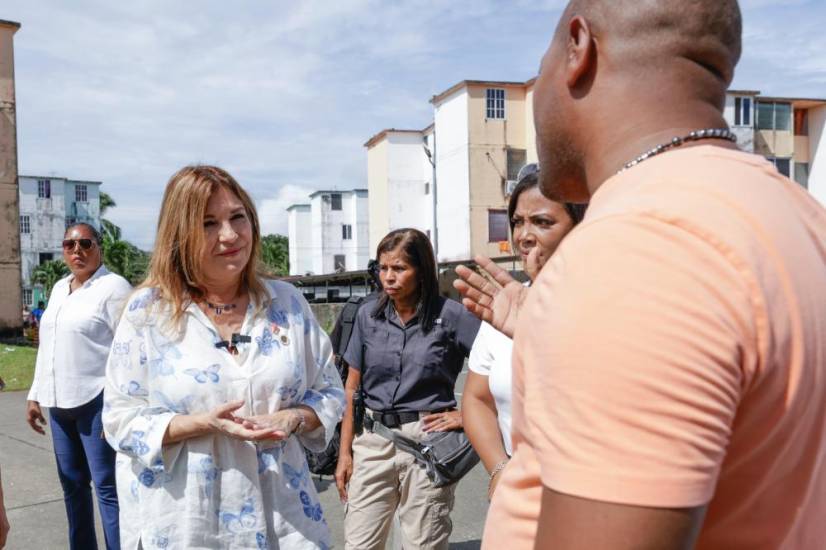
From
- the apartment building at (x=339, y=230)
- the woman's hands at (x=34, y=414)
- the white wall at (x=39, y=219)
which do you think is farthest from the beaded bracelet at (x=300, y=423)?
the white wall at (x=39, y=219)

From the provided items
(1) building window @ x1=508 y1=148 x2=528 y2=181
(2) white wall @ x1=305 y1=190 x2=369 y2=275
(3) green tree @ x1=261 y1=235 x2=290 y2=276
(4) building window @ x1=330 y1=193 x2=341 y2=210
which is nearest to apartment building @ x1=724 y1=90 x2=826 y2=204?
(1) building window @ x1=508 y1=148 x2=528 y2=181

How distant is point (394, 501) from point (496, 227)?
4109 centimetres

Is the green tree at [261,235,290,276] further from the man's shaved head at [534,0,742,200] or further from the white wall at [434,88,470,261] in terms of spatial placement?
the man's shaved head at [534,0,742,200]

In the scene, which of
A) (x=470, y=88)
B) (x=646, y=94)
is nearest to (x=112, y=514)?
(x=646, y=94)

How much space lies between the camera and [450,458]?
3971mm

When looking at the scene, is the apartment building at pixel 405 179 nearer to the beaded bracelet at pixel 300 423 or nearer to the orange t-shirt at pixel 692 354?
the beaded bracelet at pixel 300 423

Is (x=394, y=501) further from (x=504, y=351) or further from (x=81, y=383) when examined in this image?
(x=81, y=383)

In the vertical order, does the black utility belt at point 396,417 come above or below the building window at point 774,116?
below

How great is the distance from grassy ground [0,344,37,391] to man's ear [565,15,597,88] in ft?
44.7

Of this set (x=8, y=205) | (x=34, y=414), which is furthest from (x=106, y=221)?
(x=34, y=414)

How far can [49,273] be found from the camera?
2552 inches

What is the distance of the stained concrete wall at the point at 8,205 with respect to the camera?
25.6 m

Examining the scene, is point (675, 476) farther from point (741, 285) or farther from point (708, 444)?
point (741, 285)

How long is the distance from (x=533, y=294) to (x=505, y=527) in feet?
1.20
